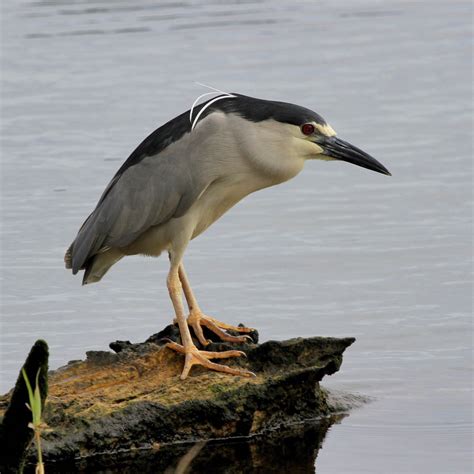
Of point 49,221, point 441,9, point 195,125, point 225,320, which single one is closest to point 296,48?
point 441,9

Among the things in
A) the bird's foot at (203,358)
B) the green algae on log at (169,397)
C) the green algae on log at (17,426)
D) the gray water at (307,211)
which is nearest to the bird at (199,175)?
the bird's foot at (203,358)

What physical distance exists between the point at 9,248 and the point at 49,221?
0.68m

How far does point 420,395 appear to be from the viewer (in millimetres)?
8789

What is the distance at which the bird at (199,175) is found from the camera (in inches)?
327

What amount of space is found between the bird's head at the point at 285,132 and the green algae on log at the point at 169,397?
3.62 ft

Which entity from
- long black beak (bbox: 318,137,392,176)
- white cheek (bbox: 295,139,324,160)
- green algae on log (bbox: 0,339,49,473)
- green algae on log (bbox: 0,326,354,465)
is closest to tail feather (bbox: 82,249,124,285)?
green algae on log (bbox: 0,326,354,465)

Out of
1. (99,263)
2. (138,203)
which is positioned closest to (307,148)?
(138,203)

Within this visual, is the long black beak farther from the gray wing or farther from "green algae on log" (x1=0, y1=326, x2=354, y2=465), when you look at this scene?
"green algae on log" (x1=0, y1=326, x2=354, y2=465)

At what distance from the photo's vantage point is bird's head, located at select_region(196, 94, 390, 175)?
8.28m

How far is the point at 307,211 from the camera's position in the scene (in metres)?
12.5

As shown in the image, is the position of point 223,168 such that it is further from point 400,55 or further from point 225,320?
point 400,55

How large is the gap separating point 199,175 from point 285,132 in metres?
0.55

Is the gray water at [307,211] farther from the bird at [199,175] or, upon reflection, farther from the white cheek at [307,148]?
the white cheek at [307,148]

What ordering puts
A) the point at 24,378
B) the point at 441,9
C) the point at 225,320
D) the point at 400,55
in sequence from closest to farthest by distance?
the point at 24,378
the point at 225,320
the point at 400,55
the point at 441,9
